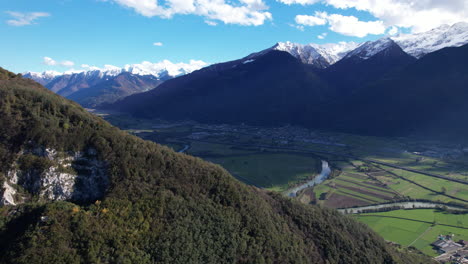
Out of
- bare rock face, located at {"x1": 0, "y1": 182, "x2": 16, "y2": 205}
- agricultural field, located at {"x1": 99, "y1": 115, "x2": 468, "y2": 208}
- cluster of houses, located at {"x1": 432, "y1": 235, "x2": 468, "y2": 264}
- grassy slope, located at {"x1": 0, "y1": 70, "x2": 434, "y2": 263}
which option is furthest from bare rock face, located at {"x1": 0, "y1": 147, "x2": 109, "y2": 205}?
cluster of houses, located at {"x1": 432, "y1": 235, "x2": 468, "y2": 264}

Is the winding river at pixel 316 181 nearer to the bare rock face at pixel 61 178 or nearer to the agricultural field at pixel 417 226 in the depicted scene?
the agricultural field at pixel 417 226

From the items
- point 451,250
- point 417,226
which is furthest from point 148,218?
point 417,226

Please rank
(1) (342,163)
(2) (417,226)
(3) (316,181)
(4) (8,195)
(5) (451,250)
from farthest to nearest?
(1) (342,163) → (3) (316,181) → (2) (417,226) → (5) (451,250) → (4) (8,195)

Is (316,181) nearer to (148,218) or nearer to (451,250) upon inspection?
(451,250)

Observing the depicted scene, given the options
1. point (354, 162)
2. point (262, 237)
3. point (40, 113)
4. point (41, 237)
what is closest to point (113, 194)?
point (41, 237)

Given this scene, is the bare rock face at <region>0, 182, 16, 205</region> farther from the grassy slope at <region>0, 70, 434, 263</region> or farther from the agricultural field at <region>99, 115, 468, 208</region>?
the agricultural field at <region>99, 115, 468, 208</region>
